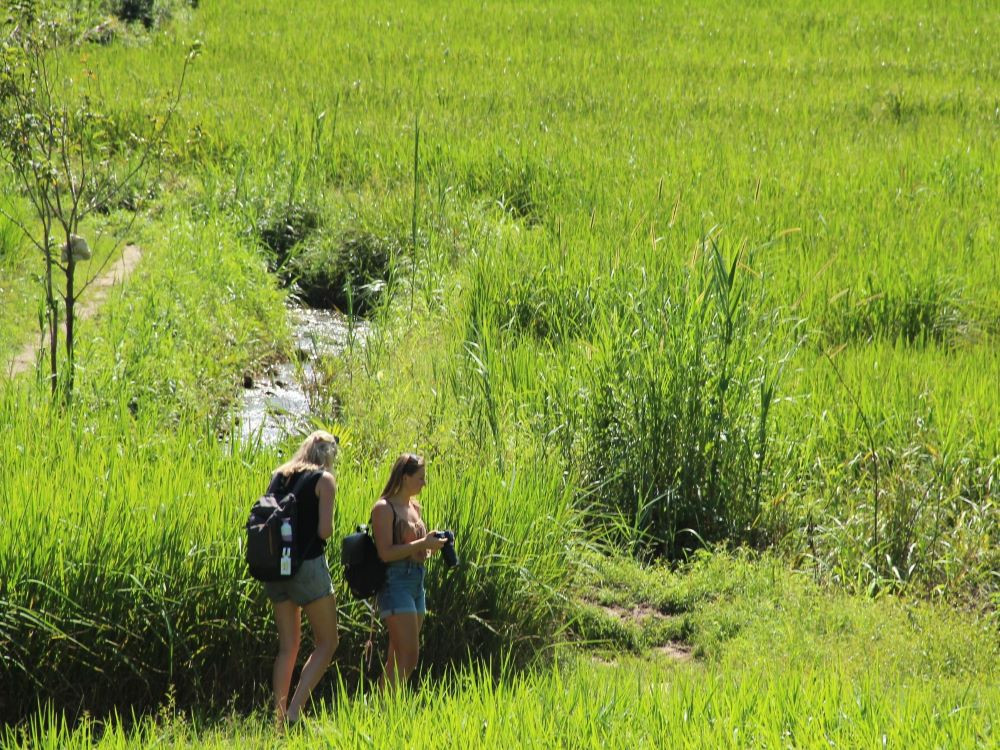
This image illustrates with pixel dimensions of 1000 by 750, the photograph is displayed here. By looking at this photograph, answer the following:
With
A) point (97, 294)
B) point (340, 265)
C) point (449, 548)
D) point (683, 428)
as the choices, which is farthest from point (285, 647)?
point (340, 265)

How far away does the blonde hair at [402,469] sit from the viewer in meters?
5.03

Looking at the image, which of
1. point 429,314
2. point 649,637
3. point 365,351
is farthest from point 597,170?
point 649,637

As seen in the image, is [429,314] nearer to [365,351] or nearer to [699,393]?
[365,351]

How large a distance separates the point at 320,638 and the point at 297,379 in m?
4.00

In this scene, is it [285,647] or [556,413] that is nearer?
[285,647]

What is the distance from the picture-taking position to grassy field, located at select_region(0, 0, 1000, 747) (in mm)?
5070

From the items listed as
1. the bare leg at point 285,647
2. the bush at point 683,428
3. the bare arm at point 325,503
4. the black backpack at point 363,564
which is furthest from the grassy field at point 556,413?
the bare arm at point 325,503

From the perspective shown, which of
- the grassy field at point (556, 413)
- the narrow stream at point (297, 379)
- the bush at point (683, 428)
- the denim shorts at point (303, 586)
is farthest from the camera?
the narrow stream at point (297, 379)

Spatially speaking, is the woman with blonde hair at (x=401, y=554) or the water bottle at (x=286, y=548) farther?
the woman with blonde hair at (x=401, y=554)

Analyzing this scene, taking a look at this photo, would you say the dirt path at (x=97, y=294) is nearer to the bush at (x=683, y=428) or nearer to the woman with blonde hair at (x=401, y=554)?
the bush at (x=683, y=428)

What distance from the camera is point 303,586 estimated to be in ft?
16.3

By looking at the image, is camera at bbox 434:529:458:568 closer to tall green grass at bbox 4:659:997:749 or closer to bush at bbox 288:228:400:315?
tall green grass at bbox 4:659:997:749

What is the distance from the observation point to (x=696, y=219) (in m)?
10.5

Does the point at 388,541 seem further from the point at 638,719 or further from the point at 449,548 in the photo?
the point at 638,719
